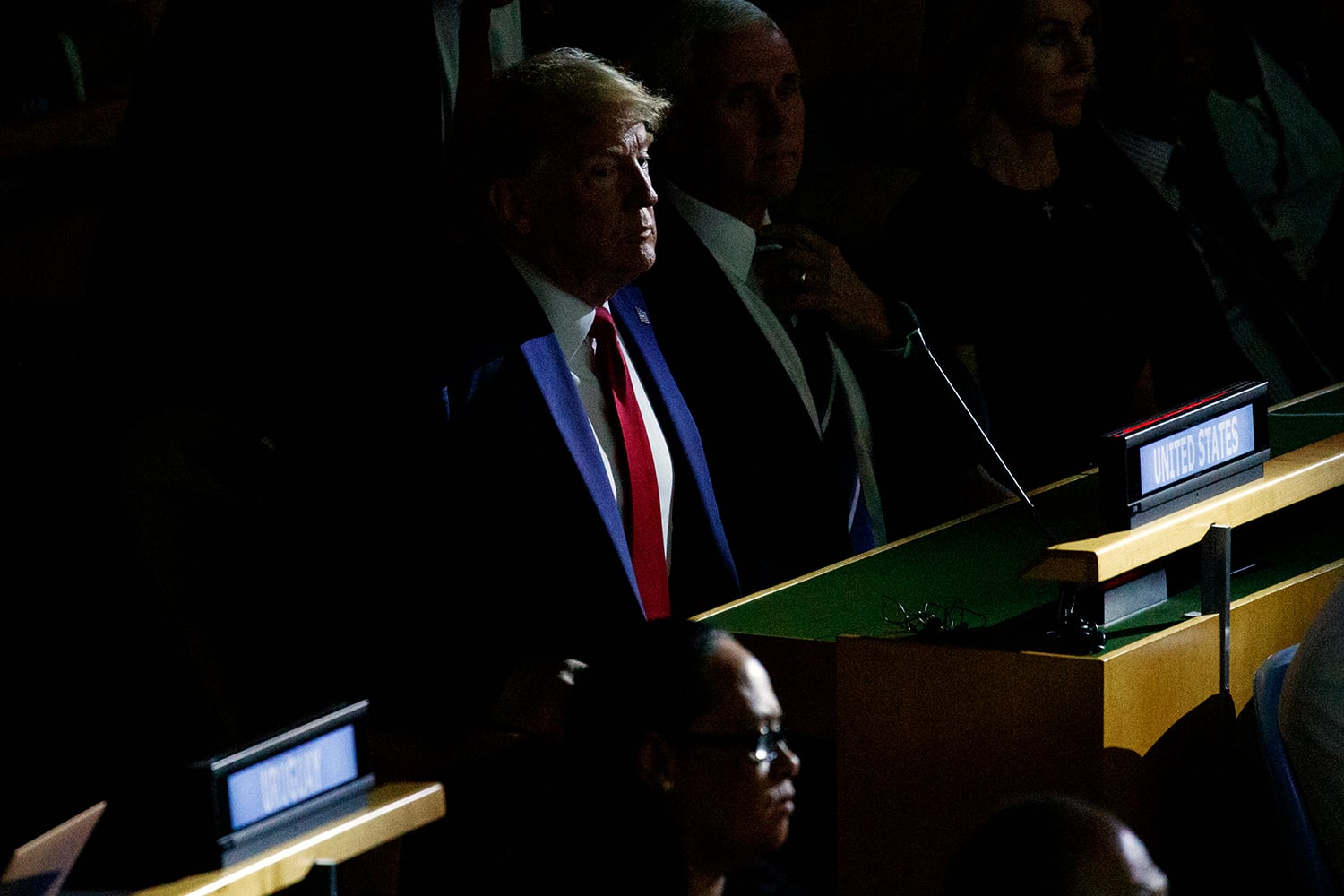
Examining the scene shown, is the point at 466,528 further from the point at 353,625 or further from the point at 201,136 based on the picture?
the point at 201,136

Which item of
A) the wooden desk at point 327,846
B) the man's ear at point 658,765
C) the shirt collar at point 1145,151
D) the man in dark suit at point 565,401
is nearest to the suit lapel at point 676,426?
the man in dark suit at point 565,401

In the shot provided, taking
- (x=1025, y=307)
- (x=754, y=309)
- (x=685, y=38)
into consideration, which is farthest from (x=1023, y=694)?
(x=1025, y=307)

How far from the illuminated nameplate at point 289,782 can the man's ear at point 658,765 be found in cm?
29

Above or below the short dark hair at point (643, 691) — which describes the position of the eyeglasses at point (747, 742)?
below

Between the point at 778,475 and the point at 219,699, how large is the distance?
1.03 m

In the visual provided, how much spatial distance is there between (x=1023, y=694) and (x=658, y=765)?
0.53m

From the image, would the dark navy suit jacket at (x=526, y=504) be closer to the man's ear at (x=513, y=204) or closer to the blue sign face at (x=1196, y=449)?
the man's ear at (x=513, y=204)

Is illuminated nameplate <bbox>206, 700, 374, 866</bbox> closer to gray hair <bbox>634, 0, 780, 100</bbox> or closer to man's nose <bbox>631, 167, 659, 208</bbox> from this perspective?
man's nose <bbox>631, 167, 659, 208</bbox>

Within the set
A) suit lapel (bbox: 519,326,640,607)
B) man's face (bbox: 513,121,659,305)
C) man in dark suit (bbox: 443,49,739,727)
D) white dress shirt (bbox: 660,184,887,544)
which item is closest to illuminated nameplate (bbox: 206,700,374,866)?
man in dark suit (bbox: 443,49,739,727)

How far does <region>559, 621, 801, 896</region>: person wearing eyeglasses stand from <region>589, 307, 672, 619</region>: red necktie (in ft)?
2.61

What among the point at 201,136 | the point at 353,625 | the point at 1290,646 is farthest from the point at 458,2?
the point at 1290,646

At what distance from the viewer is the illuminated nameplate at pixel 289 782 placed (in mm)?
1792

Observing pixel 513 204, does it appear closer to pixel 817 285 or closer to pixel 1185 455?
pixel 817 285

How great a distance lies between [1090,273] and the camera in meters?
4.39
